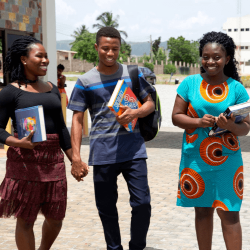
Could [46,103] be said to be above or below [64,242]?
above

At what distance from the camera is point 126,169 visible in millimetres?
3674

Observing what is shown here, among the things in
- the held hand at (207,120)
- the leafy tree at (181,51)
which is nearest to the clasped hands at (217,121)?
the held hand at (207,120)

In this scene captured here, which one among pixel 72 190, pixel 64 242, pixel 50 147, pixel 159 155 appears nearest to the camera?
pixel 50 147

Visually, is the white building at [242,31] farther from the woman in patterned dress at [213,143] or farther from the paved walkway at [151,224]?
the woman in patterned dress at [213,143]

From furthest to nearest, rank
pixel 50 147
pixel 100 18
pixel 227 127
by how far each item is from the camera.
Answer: pixel 100 18
pixel 50 147
pixel 227 127

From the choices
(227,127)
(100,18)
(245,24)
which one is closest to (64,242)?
(227,127)

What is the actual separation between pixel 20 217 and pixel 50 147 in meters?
0.57

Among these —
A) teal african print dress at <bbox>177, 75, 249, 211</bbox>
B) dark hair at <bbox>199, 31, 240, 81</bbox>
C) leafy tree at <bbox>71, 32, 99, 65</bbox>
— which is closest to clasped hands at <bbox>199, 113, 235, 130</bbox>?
teal african print dress at <bbox>177, 75, 249, 211</bbox>

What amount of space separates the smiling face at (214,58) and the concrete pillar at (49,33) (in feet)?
27.7

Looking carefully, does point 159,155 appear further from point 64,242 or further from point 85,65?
point 85,65

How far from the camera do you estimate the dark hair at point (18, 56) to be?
3.47 meters

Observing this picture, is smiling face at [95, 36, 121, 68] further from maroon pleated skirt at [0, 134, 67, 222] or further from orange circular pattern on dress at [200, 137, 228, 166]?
orange circular pattern on dress at [200, 137, 228, 166]

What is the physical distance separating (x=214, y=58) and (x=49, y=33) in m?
8.69

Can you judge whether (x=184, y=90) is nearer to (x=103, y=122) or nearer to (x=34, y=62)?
(x=103, y=122)
